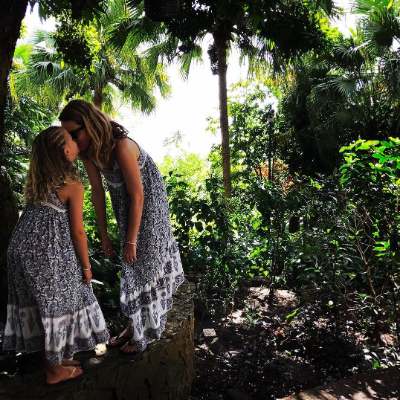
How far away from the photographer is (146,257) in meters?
2.24

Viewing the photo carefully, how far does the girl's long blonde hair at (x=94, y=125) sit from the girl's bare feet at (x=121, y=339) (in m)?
1.04

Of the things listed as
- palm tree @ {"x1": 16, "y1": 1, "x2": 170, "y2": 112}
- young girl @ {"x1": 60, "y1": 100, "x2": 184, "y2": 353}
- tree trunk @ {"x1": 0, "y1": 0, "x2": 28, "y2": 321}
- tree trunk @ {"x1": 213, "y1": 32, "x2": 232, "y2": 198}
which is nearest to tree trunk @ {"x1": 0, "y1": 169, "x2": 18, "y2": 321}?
tree trunk @ {"x1": 0, "y1": 0, "x2": 28, "y2": 321}

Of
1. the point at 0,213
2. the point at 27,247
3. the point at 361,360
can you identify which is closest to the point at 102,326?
the point at 27,247

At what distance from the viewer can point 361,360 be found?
306 cm

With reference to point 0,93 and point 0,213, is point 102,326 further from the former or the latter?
point 0,93

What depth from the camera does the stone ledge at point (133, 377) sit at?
198 cm

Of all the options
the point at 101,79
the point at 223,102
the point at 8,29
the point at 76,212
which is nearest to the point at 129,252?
the point at 76,212

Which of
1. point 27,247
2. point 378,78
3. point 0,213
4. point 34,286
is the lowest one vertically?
point 34,286

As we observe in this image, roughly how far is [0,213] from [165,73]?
12.5 metres

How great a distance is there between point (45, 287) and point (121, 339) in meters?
0.65

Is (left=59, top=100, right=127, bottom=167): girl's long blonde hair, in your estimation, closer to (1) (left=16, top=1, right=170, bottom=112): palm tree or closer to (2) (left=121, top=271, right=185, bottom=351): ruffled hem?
(2) (left=121, top=271, right=185, bottom=351): ruffled hem

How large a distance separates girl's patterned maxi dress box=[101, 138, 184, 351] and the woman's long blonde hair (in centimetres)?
28

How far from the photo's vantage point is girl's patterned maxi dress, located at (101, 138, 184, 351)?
2.17m

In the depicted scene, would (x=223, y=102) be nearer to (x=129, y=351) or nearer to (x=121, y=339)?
(x=121, y=339)
